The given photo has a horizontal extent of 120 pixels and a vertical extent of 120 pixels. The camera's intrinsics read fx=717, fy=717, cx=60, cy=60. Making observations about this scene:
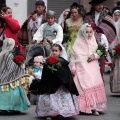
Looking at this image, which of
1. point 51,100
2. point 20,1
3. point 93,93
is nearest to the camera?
point 51,100

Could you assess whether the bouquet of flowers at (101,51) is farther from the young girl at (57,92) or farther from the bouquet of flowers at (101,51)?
the young girl at (57,92)

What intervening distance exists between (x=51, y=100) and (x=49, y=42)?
105 inches

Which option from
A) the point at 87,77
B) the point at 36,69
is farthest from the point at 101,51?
the point at 36,69

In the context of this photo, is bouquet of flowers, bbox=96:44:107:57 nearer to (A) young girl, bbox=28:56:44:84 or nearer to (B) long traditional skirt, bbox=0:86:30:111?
(A) young girl, bbox=28:56:44:84

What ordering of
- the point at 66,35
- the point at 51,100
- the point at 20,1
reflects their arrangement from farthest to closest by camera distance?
the point at 20,1 < the point at 66,35 < the point at 51,100

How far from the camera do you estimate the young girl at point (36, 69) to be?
1346 centimetres

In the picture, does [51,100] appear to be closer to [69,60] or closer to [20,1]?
[69,60]

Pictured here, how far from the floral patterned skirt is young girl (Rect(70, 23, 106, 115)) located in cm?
60

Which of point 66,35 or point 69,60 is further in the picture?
point 66,35

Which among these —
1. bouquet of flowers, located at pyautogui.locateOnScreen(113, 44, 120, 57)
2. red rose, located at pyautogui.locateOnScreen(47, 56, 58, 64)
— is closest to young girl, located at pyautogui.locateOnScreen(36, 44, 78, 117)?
red rose, located at pyautogui.locateOnScreen(47, 56, 58, 64)

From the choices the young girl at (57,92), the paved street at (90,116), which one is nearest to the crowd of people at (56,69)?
the young girl at (57,92)

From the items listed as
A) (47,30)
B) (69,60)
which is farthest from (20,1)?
(69,60)

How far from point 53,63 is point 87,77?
110cm

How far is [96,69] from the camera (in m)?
12.7
